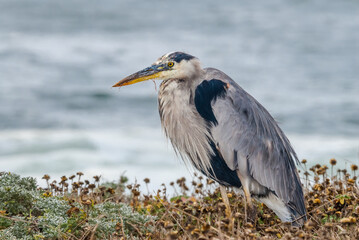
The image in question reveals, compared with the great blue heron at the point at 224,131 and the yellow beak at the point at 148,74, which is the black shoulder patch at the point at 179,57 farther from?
the yellow beak at the point at 148,74

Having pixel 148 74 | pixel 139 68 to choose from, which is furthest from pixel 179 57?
pixel 139 68

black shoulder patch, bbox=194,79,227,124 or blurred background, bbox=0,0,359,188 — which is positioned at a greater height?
blurred background, bbox=0,0,359,188

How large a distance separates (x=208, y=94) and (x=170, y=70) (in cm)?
34

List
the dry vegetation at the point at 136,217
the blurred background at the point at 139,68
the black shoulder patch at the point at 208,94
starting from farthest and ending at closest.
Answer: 1. the blurred background at the point at 139,68
2. the black shoulder patch at the point at 208,94
3. the dry vegetation at the point at 136,217

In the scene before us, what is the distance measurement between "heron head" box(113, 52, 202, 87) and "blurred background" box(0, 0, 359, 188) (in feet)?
12.3

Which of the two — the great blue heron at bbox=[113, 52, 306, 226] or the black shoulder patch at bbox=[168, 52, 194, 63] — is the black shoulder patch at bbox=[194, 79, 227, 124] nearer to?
the great blue heron at bbox=[113, 52, 306, 226]

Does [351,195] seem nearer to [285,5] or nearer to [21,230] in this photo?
[21,230]

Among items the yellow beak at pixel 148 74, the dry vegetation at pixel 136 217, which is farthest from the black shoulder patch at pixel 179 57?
the dry vegetation at pixel 136 217

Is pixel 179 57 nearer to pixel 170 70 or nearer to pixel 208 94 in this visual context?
pixel 170 70

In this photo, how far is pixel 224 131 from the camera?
451 centimetres

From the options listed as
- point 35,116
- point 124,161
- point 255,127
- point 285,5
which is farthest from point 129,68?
point 255,127

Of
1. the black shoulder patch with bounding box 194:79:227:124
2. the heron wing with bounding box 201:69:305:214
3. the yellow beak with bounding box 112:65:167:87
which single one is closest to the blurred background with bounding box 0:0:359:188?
the heron wing with bounding box 201:69:305:214

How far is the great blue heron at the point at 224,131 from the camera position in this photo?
4504mm

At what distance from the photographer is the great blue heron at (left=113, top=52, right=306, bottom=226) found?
4.50 m
